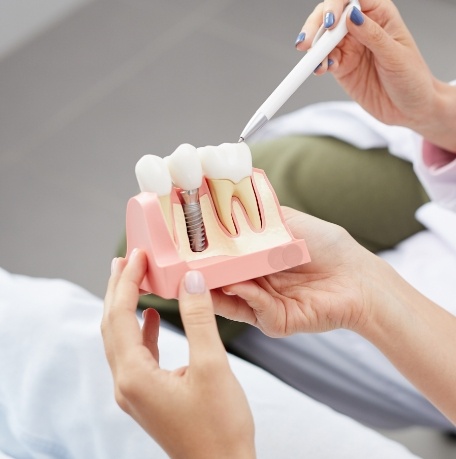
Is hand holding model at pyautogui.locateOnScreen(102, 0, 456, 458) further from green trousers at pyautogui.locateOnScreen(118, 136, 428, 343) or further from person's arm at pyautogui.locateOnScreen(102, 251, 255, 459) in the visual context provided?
green trousers at pyautogui.locateOnScreen(118, 136, 428, 343)

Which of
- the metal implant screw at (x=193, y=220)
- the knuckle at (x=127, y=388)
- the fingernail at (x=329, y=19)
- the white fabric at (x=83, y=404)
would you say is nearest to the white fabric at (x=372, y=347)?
the white fabric at (x=83, y=404)

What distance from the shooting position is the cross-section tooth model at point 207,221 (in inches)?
26.7

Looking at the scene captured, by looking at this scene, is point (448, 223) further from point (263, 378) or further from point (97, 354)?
point (97, 354)

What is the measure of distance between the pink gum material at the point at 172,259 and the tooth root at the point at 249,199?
0.12ft

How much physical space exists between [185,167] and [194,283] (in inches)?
4.6

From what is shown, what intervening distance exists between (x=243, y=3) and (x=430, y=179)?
47.3 inches

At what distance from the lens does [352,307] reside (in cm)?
76

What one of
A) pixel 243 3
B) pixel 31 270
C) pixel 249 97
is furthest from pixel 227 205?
pixel 243 3

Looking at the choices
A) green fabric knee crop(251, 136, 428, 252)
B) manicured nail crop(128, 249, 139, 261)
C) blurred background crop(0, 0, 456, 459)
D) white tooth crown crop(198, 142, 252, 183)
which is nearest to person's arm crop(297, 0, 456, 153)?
green fabric knee crop(251, 136, 428, 252)

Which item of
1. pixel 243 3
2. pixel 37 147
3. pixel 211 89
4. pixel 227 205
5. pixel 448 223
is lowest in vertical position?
pixel 227 205

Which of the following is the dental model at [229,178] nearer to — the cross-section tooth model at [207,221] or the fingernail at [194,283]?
the cross-section tooth model at [207,221]

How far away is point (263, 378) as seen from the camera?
91 centimetres

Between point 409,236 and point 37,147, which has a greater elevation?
point 37,147

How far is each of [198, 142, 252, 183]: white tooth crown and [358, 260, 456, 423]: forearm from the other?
0.57 ft
